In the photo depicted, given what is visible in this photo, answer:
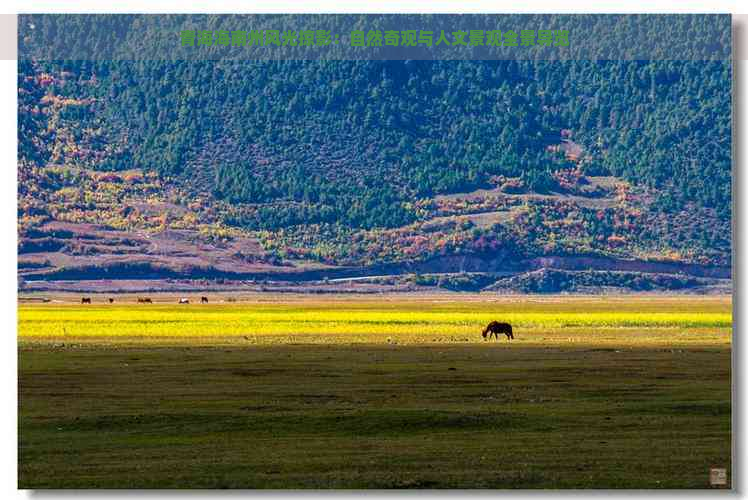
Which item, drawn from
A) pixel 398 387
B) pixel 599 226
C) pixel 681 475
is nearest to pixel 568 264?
pixel 599 226

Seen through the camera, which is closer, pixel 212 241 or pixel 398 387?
pixel 398 387

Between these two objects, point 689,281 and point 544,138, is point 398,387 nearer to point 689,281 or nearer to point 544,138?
point 689,281

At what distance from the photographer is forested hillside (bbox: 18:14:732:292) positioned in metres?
135

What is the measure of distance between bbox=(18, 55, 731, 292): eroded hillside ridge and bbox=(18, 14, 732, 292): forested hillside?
21cm

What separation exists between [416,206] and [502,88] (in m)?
20.2

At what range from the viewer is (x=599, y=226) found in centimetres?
14112

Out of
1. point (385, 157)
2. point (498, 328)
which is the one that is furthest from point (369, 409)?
point (385, 157)

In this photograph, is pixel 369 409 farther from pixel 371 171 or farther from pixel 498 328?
pixel 371 171

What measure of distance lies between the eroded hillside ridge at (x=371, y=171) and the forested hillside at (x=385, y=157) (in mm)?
214

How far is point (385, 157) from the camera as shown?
5748 inches

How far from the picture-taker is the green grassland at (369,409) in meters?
25.3

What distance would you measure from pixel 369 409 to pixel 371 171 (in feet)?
360

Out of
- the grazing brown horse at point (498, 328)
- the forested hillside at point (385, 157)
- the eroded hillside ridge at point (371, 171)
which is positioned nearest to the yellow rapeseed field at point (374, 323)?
the grazing brown horse at point (498, 328)

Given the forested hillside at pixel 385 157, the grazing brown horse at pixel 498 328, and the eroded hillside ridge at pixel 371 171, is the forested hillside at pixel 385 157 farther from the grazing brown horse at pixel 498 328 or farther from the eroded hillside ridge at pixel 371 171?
the grazing brown horse at pixel 498 328
